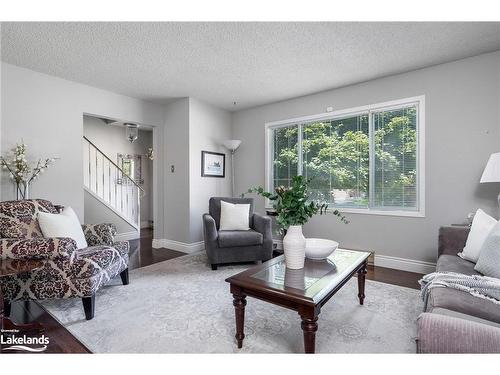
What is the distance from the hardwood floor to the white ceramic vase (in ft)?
4.63

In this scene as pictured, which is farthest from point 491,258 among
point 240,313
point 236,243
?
point 236,243

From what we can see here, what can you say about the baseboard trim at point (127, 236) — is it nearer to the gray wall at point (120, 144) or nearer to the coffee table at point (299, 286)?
the gray wall at point (120, 144)

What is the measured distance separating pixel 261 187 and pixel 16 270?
Answer: 6.77 feet

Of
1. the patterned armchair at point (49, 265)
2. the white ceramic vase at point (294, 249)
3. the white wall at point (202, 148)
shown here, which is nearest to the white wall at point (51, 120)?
the patterned armchair at point (49, 265)

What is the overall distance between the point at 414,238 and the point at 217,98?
11.0 feet

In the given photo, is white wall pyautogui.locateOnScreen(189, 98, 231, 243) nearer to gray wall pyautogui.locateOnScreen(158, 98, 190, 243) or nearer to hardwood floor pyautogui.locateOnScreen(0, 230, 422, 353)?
gray wall pyautogui.locateOnScreen(158, 98, 190, 243)

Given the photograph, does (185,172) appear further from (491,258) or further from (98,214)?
(491,258)

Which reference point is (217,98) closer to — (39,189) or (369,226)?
(39,189)

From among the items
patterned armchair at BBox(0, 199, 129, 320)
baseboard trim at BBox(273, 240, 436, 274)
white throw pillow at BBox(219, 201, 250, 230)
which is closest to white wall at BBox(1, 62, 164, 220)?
patterned armchair at BBox(0, 199, 129, 320)

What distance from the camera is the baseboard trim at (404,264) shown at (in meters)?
3.08

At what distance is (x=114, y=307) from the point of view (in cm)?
223

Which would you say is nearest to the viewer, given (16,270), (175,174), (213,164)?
(16,270)

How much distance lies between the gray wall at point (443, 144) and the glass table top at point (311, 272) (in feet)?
4.59

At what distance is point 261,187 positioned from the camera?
2.88 m
